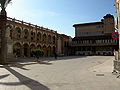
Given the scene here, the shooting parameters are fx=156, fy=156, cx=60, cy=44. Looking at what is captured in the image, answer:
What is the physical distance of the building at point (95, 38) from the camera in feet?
210

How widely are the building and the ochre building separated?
1034 centimetres

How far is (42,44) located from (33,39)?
14.5 feet

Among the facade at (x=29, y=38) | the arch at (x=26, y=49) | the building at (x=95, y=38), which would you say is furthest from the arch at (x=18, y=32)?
the building at (x=95, y=38)

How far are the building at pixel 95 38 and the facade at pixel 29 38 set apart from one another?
11.1 m

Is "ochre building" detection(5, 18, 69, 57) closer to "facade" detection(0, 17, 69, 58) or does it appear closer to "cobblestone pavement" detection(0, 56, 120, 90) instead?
"facade" detection(0, 17, 69, 58)

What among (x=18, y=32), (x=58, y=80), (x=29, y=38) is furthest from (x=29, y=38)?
(x=58, y=80)

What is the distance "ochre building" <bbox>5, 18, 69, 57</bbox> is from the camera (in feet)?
140

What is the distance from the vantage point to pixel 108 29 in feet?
226

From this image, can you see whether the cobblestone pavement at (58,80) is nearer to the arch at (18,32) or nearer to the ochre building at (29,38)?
the ochre building at (29,38)

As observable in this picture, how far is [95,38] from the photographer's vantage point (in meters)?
66.9

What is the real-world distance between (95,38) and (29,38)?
30802 mm

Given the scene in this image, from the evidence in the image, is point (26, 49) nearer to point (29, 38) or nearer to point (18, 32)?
point (29, 38)

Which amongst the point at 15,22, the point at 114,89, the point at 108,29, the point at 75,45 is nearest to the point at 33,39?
the point at 15,22

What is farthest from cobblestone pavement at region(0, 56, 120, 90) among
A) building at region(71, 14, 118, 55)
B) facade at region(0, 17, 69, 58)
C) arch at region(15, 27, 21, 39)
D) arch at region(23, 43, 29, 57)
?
building at region(71, 14, 118, 55)
